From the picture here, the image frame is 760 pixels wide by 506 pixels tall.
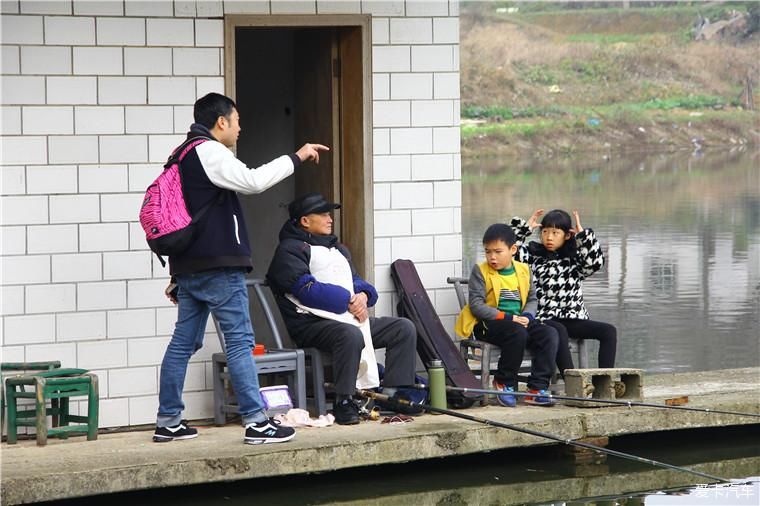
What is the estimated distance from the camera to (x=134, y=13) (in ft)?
27.1

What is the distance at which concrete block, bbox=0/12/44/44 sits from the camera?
802cm

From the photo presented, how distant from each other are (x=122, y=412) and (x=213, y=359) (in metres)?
0.51

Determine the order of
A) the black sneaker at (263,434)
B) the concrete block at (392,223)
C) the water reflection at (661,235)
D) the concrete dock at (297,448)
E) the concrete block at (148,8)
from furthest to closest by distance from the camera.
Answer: the water reflection at (661,235) < the concrete block at (392,223) < the concrete block at (148,8) < the black sneaker at (263,434) < the concrete dock at (297,448)

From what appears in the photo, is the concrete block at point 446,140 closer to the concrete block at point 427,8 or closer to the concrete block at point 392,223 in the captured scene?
the concrete block at point 392,223

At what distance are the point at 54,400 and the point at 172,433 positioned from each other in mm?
620

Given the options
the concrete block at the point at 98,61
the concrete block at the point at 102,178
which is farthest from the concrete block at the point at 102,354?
the concrete block at the point at 98,61

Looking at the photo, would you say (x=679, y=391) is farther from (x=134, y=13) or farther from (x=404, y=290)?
(x=134, y=13)

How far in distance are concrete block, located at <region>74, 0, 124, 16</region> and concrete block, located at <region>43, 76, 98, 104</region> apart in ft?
1.03

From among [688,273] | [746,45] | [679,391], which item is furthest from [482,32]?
[679,391]

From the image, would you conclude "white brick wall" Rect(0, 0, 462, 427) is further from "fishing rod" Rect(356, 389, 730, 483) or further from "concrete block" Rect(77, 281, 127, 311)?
"fishing rod" Rect(356, 389, 730, 483)

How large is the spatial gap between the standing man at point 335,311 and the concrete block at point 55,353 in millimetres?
1015

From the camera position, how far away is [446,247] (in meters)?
9.10

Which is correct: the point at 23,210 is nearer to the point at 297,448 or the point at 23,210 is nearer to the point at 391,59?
the point at 297,448

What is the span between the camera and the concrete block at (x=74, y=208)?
8125 millimetres
